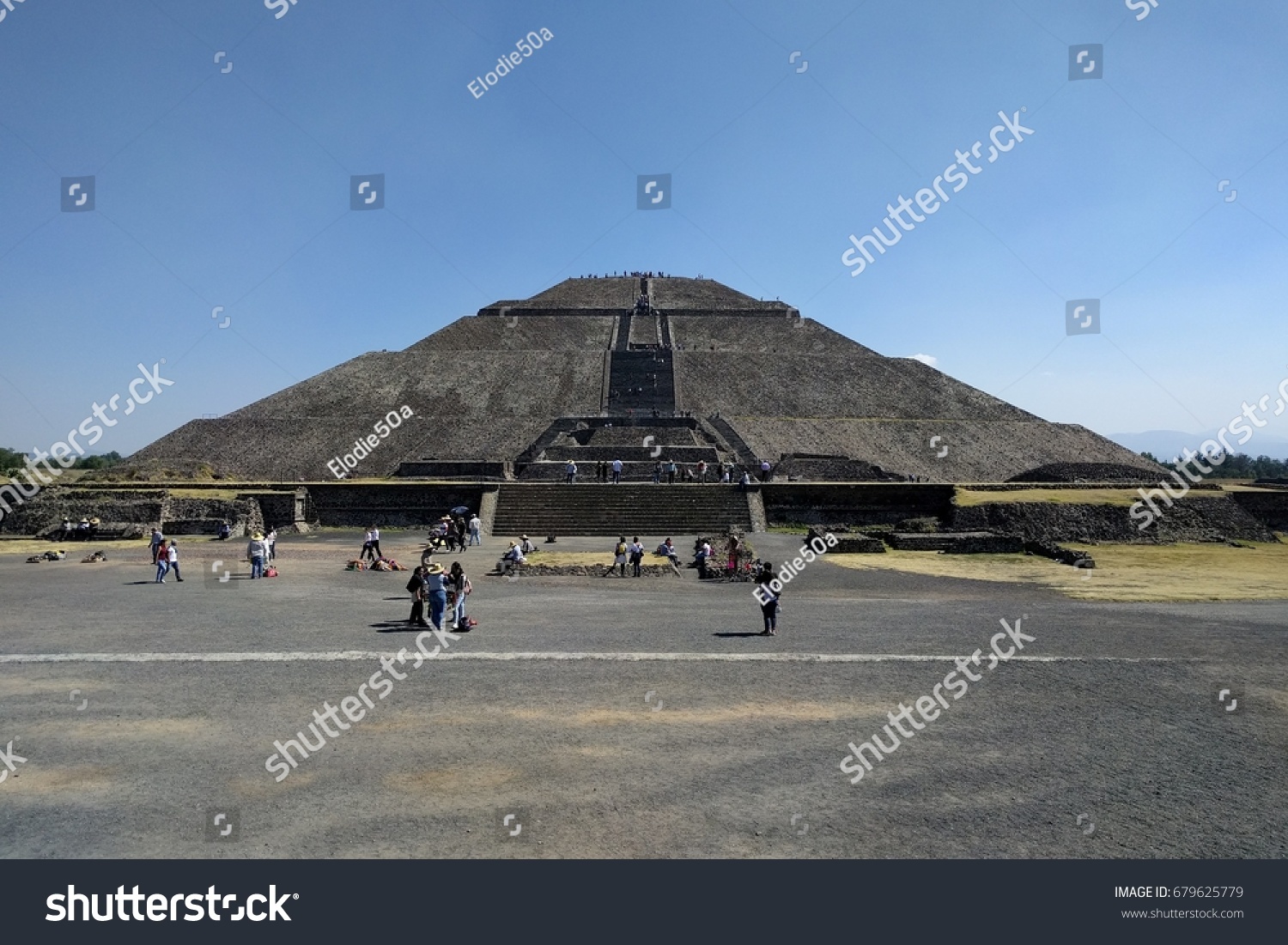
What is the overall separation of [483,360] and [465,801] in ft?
173

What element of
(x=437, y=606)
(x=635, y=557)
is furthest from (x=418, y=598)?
(x=635, y=557)

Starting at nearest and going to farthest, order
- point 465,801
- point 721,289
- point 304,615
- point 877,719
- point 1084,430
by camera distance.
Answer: point 465,801, point 877,719, point 304,615, point 1084,430, point 721,289

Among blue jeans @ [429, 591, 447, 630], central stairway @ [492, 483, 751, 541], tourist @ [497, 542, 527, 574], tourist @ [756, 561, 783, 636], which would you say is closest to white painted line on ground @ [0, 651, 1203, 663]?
tourist @ [756, 561, 783, 636]

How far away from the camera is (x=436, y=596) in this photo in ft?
35.9

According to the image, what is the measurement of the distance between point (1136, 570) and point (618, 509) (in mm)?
14084

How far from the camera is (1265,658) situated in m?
9.75

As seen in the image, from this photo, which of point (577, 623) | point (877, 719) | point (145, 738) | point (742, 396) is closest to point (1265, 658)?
point (877, 719)

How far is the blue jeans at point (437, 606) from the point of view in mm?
10945

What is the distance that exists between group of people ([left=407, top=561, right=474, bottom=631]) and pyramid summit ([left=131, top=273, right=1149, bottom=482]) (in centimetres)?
2141

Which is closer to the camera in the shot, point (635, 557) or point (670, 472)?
point (635, 557)

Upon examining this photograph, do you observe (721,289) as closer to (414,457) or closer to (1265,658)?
(414,457)

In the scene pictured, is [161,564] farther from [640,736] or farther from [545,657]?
[640,736]

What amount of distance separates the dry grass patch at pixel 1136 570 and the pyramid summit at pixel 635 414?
14.5 m

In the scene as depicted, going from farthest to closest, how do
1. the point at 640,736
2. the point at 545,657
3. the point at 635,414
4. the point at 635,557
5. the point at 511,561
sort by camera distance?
the point at 635,414 → the point at 511,561 → the point at 635,557 → the point at 545,657 → the point at 640,736
